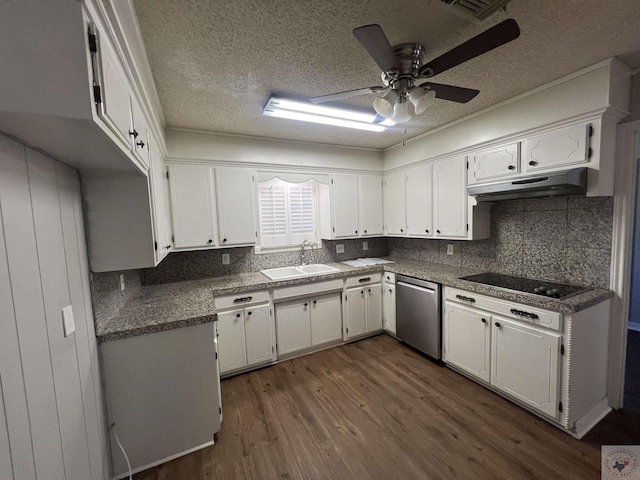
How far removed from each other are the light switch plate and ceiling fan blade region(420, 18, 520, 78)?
6.93 ft

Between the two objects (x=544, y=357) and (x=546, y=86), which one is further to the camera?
(x=546, y=86)

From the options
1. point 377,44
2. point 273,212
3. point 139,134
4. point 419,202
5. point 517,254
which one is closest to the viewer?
point 377,44

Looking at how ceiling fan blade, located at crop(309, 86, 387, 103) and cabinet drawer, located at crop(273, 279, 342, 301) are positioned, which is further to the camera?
cabinet drawer, located at crop(273, 279, 342, 301)

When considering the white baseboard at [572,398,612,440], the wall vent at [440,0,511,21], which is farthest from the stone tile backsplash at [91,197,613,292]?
the wall vent at [440,0,511,21]

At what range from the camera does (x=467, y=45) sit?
1183 mm

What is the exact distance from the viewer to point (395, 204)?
357 centimetres

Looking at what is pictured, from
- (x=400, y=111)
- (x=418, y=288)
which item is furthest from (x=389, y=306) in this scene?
(x=400, y=111)

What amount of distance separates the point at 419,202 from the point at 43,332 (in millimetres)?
3256

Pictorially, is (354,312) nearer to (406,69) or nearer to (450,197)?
(450,197)

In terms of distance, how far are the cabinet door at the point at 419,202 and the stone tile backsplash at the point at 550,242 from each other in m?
0.47

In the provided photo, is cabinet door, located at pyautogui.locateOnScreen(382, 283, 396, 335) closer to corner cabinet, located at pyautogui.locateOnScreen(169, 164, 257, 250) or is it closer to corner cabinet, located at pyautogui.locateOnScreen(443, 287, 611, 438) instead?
corner cabinet, located at pyautogui.locateOnScreen(443, 287, 611, 438)

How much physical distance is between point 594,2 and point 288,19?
4.70ft

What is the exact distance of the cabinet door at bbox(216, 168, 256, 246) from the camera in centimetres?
280

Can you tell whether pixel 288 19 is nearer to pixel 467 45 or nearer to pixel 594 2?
pixel 467 45
